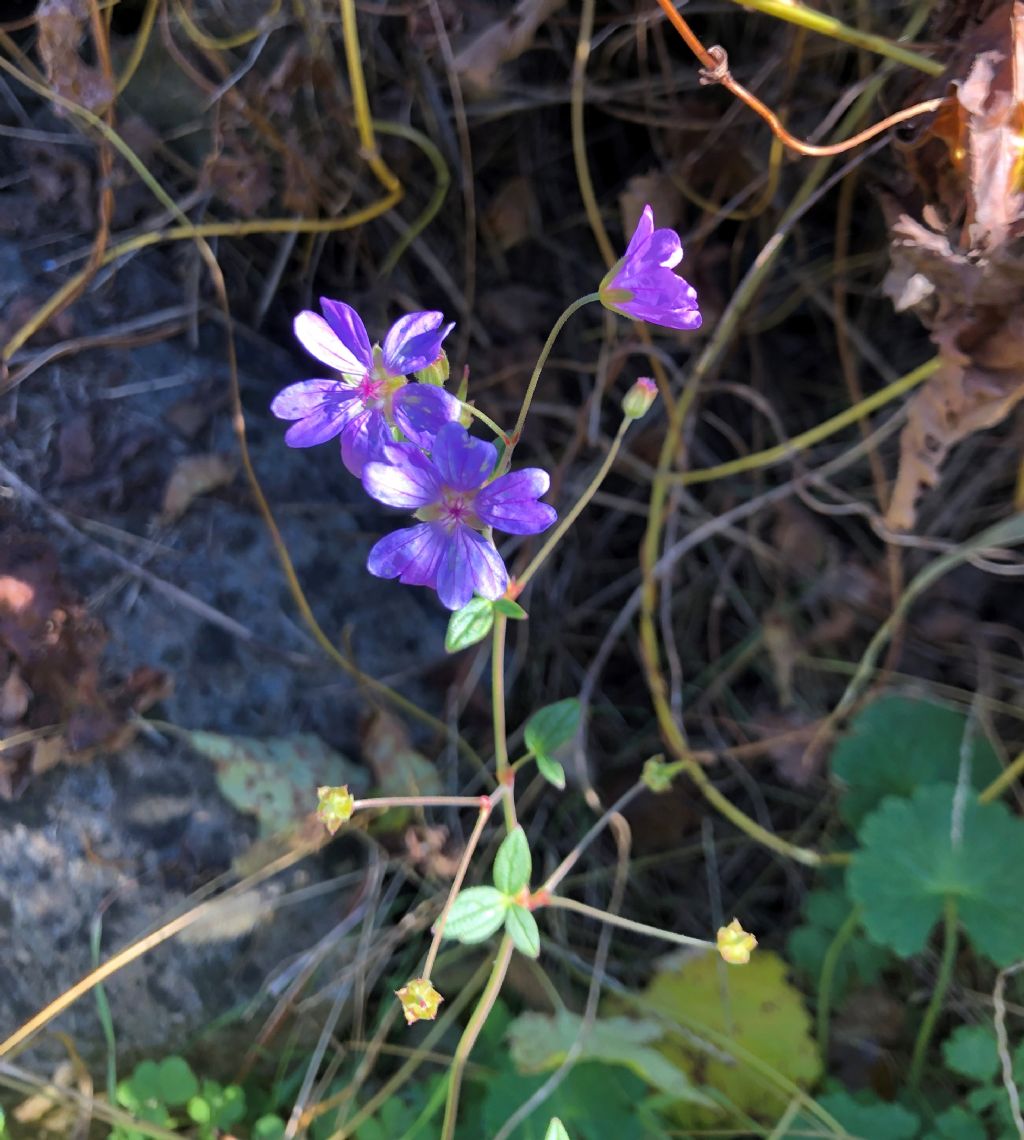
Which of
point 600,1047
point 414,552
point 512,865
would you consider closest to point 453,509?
point 414,552

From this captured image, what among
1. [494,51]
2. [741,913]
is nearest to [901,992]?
[741,913]

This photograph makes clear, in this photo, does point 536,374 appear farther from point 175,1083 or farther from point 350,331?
point 175,1083

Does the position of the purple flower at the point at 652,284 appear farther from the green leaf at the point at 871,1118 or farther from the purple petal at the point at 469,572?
the green leaf at the point at 871,1118

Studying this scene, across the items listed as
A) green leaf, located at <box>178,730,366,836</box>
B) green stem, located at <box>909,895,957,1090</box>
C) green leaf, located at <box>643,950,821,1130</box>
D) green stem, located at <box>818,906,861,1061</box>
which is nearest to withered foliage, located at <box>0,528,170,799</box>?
green leaf, located at <box>178,730,366,836</box>

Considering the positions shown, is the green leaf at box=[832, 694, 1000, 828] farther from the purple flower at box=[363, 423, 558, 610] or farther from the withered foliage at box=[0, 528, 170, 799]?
the withered foliage at box=[0, 528, 170, 799]

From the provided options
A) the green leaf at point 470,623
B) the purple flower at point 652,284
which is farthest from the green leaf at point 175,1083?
the purple flower at point 652,284

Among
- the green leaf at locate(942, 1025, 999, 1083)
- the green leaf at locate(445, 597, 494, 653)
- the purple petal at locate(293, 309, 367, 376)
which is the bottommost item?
the green leaf at locate(942, 1025, 999, 1083)

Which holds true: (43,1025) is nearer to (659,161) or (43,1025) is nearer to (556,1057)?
(556,1057)
